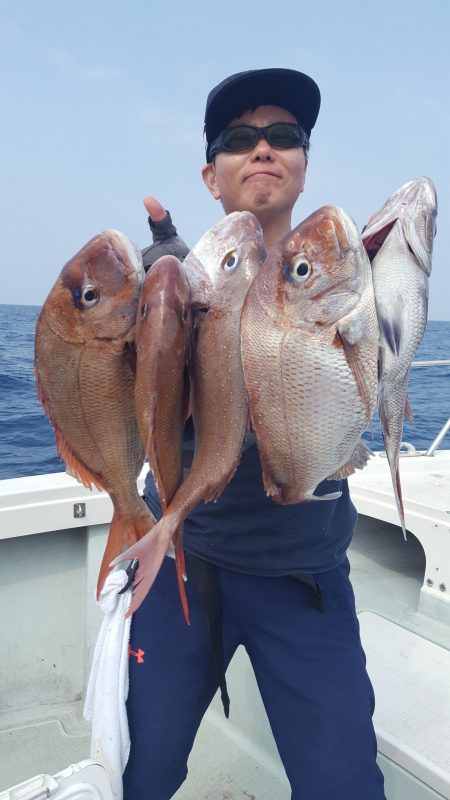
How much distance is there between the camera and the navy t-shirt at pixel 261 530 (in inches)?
72.0

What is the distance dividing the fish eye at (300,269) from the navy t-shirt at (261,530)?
619mm

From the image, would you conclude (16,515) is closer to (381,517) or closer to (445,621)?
(381,517)

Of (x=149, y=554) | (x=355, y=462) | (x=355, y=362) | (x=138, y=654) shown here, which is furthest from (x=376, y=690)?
(x=355, y=362)

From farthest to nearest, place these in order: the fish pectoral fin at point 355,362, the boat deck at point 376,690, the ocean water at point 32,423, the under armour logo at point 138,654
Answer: the ocean water at point 32,423
the boat deck at point 376,690
the under armour logo at point 138,654
the fish pectoral fin at point 355,362

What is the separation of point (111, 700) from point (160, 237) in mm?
1490

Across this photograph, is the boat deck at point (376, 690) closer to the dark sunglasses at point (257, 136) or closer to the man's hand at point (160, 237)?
the man's hand at point (160, 237)

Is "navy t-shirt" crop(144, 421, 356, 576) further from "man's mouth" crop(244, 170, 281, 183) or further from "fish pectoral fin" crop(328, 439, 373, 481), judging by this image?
"man's mouth" crop(244, 170, 281, 183)

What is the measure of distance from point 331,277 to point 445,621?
2.84 m

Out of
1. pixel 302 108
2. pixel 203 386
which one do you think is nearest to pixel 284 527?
pixel 203 386

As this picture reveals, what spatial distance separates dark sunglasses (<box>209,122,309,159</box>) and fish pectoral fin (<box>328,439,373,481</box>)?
98 cm

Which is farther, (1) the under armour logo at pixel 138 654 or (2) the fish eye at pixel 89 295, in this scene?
(1) the under armour logo at pixel 138 654

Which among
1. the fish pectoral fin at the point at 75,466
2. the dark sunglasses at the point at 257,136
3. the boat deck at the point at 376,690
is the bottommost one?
the boat deck at the point at 376,690

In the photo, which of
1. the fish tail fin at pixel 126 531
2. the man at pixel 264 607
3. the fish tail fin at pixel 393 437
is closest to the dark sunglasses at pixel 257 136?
the man at pixel 264 607

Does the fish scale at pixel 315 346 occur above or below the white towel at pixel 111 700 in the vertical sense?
above
